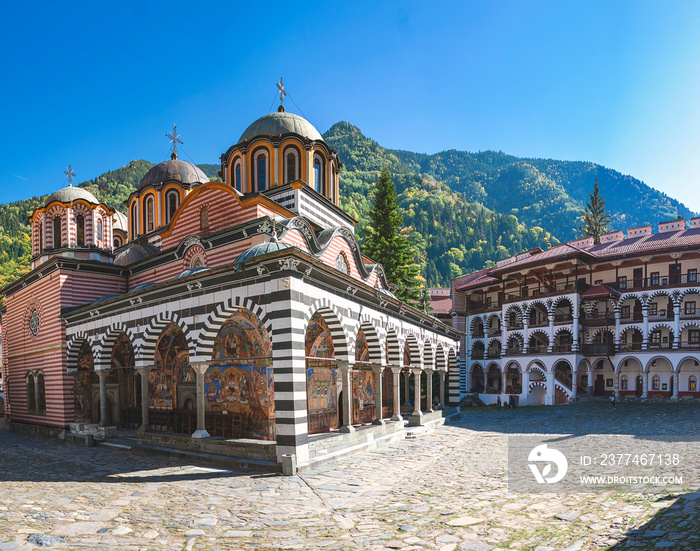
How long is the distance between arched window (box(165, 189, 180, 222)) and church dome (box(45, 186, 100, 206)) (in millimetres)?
3056

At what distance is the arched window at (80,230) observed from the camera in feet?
71.9

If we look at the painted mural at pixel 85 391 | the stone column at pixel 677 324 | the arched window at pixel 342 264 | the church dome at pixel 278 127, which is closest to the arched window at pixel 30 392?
the painted mural at pixel 85 391

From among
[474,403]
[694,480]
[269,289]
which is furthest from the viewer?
[474,403]

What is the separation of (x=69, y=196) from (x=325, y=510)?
66.1 feet

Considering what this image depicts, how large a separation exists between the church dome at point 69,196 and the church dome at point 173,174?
2333mm

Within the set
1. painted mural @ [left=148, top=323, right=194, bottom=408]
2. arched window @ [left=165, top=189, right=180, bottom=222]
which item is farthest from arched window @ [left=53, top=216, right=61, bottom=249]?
painted mural @ [left=148, top=323, right=194, bottom=408]

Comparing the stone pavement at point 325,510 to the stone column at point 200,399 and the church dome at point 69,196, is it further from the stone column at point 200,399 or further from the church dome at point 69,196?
the church dome at point 69,196

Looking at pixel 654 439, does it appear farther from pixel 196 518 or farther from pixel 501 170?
pixel 501 170

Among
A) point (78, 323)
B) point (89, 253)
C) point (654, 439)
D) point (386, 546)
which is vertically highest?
point (89, 253)

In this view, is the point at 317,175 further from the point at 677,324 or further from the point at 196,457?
the point at 677,324

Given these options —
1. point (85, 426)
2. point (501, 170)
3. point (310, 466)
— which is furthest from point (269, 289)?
point (501, 170)

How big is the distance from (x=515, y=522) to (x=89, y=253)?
20473mm

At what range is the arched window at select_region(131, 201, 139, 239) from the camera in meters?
23.7

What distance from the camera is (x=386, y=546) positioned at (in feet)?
18.9
